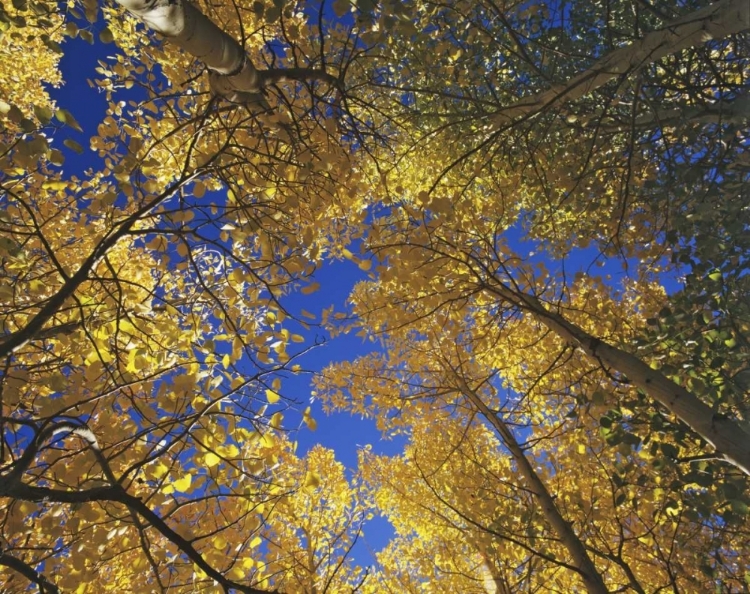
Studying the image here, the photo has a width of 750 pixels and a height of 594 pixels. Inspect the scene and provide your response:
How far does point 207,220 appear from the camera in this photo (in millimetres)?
2387

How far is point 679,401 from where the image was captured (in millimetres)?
1847

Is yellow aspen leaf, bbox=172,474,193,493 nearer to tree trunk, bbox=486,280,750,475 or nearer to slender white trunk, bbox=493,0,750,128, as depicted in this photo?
tree trunk, bbox=486,280,750,475

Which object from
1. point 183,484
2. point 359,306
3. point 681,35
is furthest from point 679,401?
point 359,306

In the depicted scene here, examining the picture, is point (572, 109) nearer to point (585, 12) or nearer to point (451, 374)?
point (585, 12)

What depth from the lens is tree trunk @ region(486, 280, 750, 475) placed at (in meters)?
1.65

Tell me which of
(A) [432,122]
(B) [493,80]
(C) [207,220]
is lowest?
(C) [207,220]

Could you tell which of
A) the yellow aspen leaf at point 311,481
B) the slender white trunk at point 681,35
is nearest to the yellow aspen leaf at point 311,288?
the yellow aspen leaf at point 311,481

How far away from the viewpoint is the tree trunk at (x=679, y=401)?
165 centimetres

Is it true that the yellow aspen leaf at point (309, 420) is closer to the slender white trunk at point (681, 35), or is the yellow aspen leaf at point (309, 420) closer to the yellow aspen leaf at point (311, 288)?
the yellow aspen leaf at point (311, 288)

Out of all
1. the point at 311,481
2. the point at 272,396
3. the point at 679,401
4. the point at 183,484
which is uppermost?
the point at 272,396

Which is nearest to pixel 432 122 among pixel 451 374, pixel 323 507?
pixel 451 374

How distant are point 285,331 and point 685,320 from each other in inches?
104

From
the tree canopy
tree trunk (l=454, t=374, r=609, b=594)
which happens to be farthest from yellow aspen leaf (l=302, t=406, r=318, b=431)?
tree trunk (l=454, t=374, r=609, b=594)

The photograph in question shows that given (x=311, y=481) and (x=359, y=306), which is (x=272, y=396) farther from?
(x=359, y=306)
